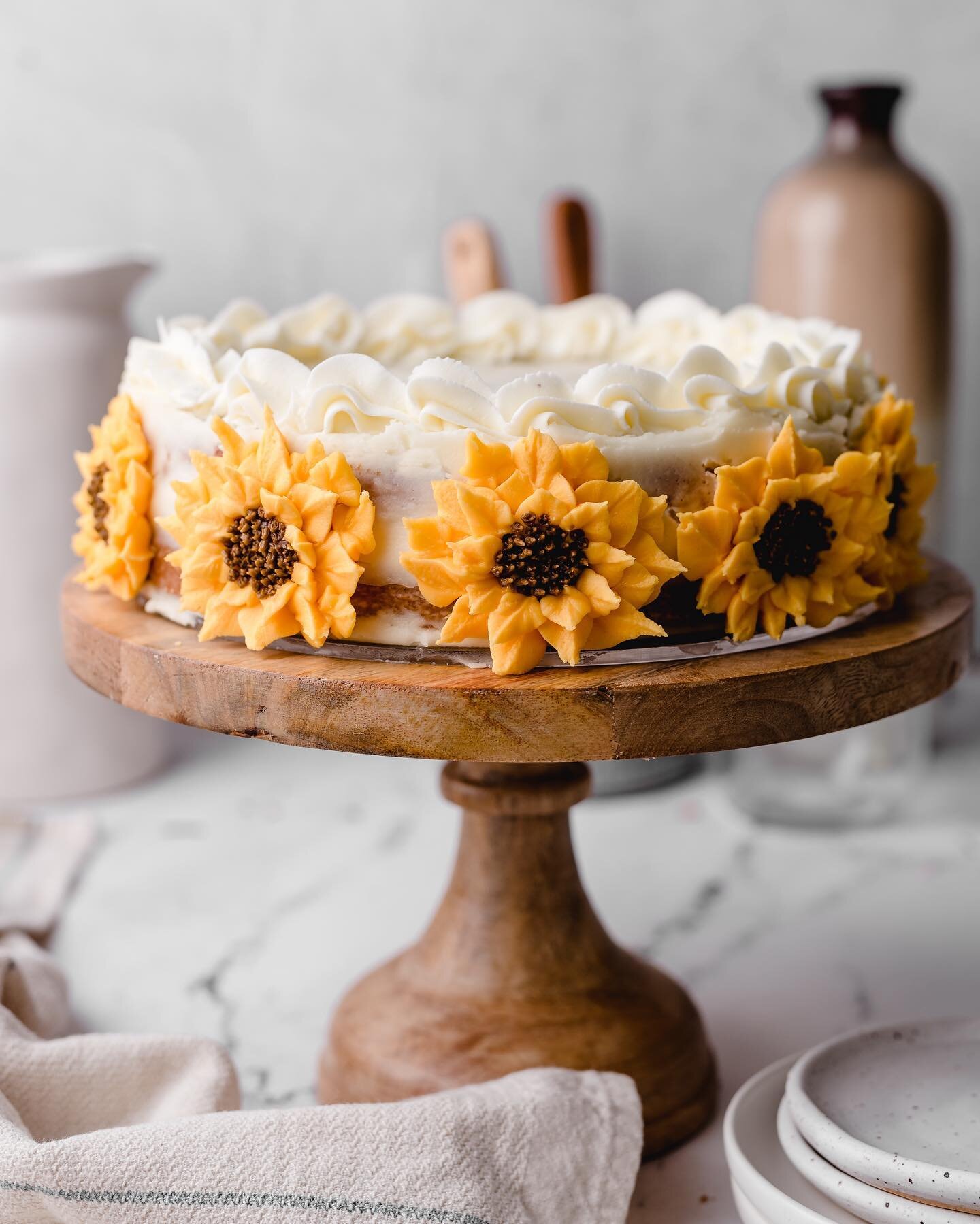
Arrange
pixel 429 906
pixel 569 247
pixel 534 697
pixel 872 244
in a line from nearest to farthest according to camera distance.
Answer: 1. pixel 534 697
2. pixel 429 906
3. pixel 872 244
4. pixel 569 247

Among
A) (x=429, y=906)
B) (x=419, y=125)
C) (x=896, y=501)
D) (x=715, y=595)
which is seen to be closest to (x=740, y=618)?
(x=715, y=595)

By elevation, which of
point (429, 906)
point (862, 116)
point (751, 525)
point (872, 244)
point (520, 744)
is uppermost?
point (862, 116)

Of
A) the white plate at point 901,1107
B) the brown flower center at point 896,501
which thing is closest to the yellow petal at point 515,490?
the brown flower center at point 896,501

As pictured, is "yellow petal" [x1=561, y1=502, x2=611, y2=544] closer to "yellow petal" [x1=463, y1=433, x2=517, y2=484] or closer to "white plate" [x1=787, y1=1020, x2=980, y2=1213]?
"yellow petal" [x1=463, y1=433, x2=517, y2=484]

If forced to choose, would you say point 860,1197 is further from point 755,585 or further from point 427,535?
point 427,535

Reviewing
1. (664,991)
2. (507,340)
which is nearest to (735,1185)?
(664,991)

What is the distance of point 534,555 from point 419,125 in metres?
1.25

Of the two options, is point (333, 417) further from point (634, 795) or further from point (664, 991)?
point (634, 795)

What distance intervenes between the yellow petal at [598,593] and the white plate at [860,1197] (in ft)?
1.21

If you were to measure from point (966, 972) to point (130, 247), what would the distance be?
4.54ft

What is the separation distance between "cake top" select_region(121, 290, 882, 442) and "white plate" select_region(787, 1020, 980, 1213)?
43cm

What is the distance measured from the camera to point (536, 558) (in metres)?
0.86

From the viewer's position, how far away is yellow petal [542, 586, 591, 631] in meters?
0.85

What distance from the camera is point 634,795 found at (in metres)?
1.80
